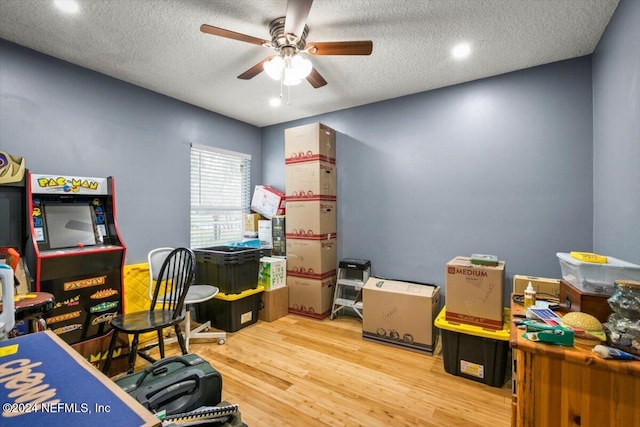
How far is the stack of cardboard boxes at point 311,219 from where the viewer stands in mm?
3436

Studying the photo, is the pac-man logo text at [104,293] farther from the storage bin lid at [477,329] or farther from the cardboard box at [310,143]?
the storage bin lid at [477,329]

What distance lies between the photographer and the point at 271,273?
341 centimetres

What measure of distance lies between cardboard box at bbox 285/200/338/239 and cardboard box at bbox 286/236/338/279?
3.9 inches

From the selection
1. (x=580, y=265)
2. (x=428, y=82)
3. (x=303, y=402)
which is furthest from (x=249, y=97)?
(x=580, y=265)

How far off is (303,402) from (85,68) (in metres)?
3.39

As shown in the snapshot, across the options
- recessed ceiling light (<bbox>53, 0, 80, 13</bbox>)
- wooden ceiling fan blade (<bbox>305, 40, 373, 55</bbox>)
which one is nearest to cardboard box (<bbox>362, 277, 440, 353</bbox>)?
wooden ceiling fan blade (<bbox>305, 40, 373, 55</bbox>)

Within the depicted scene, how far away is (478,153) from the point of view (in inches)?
112

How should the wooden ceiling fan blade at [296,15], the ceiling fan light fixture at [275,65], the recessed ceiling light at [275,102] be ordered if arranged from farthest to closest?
the recessed ceiling light at [275,102], the ceiling fan light fixture at [275,65], the wooden ceiling fan blade at [296,15]

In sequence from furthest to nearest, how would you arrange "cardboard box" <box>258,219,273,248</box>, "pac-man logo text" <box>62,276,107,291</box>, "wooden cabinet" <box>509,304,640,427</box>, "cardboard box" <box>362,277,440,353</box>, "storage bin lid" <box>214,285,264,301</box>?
"cardboard box" <box>258,219,273,248</box> < "storage bin lid" <box>214,285,264,301</box> < "cardboard box" <box>362,277,440,353</box> < "pac-man logo text" <box>62,276,107,291</box> < "wooden cabinet" <box>509,304,640,427</box>

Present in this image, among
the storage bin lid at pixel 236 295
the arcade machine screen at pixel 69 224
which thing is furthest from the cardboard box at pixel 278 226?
the arcade machine screen at pixel 69 224

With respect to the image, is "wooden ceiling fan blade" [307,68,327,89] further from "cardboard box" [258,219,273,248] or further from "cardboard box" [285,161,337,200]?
"cardboard box" [258,219,273,248]

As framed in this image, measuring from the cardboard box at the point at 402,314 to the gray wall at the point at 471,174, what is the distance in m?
0.41

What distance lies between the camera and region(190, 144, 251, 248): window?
3.64 meters

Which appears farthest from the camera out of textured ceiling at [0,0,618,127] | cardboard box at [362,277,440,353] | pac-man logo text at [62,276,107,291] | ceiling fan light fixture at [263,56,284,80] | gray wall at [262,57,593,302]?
cardboard box at [362,277,440,353]
